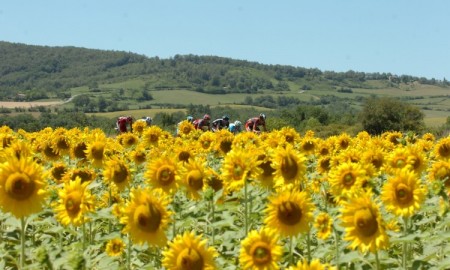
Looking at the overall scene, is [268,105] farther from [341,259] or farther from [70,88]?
[341,259]

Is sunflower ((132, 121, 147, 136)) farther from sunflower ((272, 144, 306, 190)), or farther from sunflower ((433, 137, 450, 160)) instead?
sunflower ((272, 144, 306, 190))

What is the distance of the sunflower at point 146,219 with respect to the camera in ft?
13.7

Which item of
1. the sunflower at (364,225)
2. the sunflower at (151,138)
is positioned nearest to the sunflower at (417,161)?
the sunflower at (364,225)

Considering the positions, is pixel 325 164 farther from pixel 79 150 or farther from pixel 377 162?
pixel 79 150

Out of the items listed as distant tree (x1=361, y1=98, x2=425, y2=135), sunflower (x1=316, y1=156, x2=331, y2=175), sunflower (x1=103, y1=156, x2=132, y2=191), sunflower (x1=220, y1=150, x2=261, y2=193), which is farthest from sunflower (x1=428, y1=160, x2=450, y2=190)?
distant tree (x1=361, y1=98, x2=425, y2=135)

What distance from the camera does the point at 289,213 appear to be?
13.7 ft

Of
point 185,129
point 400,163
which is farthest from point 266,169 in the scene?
point 185,129

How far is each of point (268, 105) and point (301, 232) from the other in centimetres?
14745

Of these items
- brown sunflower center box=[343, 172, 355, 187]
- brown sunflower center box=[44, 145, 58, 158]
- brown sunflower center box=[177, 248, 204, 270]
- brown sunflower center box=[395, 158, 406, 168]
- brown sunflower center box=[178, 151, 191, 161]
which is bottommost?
brown sunflower center box=[44, 145, 58, 158]

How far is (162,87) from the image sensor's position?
180 m

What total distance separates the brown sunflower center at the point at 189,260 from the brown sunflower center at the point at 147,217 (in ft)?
1.97

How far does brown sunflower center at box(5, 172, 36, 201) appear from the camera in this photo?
4.14 meters

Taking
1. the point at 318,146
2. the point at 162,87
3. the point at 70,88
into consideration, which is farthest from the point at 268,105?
the point at 318,146

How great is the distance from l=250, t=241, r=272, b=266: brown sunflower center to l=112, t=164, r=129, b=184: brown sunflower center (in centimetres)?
307
